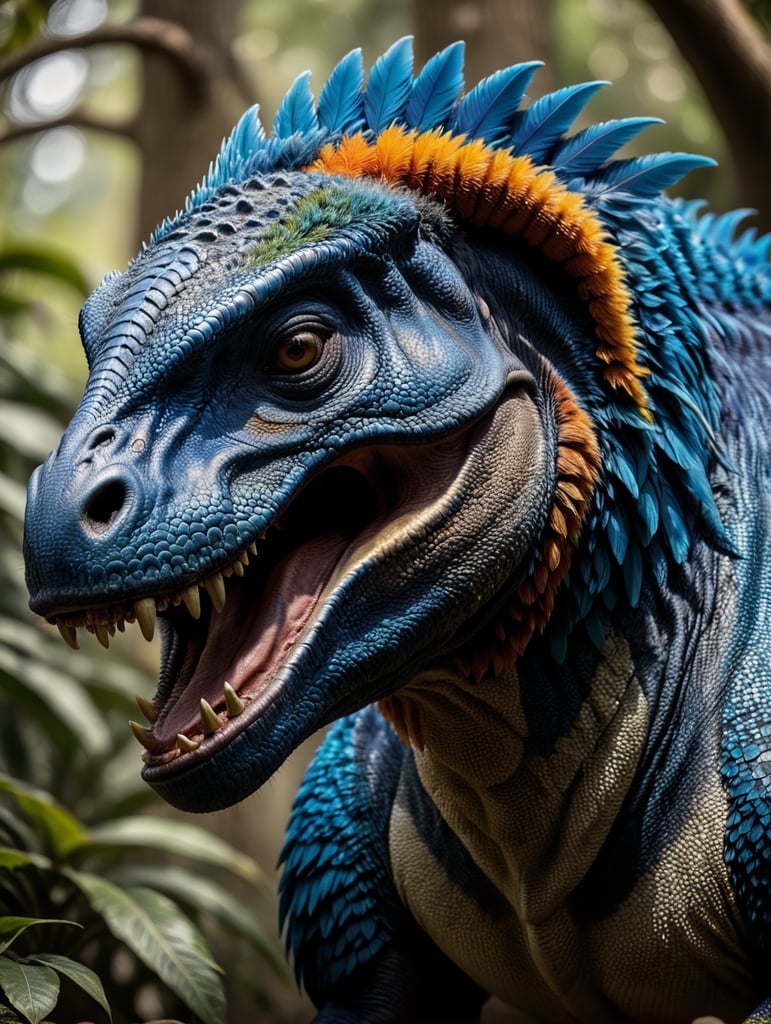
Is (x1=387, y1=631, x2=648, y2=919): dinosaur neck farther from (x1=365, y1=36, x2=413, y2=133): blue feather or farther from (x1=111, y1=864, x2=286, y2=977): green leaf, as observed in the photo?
(x1=111, y1=864, x2=286, y2=977): green leaf

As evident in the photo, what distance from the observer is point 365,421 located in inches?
79.3

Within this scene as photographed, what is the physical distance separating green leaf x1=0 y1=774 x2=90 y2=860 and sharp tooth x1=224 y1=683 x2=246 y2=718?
1.65m

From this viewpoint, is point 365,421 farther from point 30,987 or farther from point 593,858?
point 30,987

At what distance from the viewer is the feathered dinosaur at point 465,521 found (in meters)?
1.91

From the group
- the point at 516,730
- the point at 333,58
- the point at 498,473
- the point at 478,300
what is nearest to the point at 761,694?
the point at 516,730

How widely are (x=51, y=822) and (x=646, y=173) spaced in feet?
7.43

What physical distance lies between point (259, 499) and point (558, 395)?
0.63m

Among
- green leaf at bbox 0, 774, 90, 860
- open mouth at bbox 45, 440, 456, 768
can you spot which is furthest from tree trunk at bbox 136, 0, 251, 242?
open mouth at bbox 45, 440, 456, 768

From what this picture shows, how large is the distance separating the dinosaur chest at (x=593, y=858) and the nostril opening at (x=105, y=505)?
69cm

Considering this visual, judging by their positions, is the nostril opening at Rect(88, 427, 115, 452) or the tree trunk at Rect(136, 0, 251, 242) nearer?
the nostril opening at Rect(88, 427, 115, 452)

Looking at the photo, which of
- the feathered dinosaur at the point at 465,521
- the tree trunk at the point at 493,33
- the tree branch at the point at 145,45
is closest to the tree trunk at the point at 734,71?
the tree trunk at the point at 493,33

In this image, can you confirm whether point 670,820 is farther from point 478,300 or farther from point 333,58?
point 333,58

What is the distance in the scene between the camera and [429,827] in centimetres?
260

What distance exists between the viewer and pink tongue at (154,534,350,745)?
1946mm
